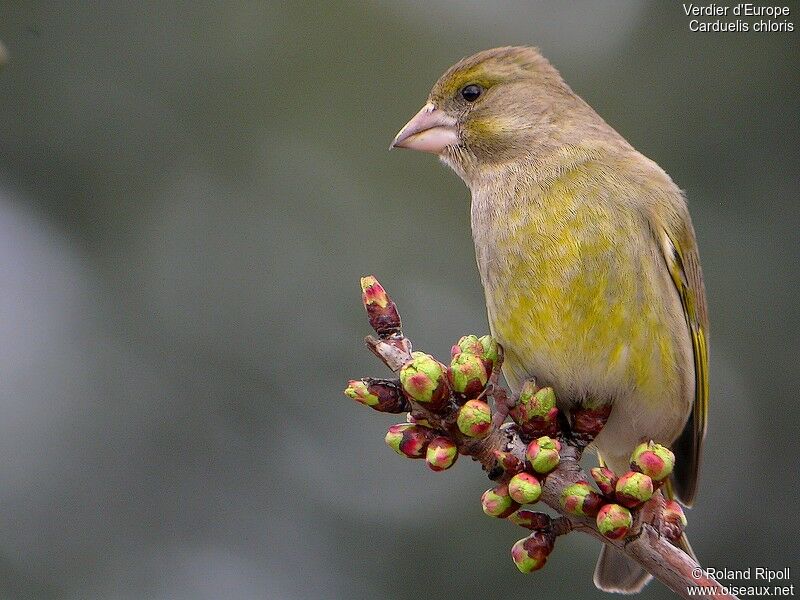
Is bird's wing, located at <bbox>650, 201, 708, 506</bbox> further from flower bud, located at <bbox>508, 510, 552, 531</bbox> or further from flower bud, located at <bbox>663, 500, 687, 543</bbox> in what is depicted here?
flower bud, located at <bbox>508, 510, 552, 531</bbox>

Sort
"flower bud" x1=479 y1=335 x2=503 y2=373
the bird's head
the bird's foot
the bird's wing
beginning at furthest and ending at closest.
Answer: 1. the bird's head
2. the bird's wing
3. the bird's foot
4. "flower bud" x1=479 y1=335 x2=503 y2=373

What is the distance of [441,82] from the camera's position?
4.09m

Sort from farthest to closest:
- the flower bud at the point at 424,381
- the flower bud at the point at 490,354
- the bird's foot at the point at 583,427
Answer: the bird's foot at the point at 583,427
the flower bud at the point at 490,354
the flower bud at the point at 424,381

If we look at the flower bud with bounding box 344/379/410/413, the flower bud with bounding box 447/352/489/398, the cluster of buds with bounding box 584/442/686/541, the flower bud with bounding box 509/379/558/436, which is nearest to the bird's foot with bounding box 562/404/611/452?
the flower bud with bounding box 509/379/558/436

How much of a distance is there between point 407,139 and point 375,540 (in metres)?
2.26

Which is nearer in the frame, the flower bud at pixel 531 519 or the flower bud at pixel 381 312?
the flower bud at pixel 381 312

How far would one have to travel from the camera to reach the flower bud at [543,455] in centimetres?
256

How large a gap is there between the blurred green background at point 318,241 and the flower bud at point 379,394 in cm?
295

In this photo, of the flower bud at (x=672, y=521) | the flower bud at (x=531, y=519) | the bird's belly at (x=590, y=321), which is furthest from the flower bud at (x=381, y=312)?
the bird's belly at (x=590, y=321)

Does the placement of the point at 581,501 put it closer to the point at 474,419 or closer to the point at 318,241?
the point at 474,419

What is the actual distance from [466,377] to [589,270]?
1.03 m

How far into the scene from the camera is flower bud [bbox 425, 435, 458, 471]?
8.04 ft

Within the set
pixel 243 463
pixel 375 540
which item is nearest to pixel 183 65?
pixel 243 463

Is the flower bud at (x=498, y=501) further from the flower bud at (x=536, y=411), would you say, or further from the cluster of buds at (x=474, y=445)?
the flower bud at (x=536, y=411)
